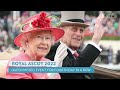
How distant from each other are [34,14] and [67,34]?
0.78 metres

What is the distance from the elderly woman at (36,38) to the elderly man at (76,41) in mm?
142

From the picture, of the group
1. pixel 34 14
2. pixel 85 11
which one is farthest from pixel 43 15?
pixel 85 11

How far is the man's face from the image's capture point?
9352 mm

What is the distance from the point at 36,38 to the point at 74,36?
30.0 inches

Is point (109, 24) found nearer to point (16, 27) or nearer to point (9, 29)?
point (16, 27)

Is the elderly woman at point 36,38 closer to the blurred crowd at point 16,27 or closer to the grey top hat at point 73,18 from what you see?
the blurred crowd at point 16,27

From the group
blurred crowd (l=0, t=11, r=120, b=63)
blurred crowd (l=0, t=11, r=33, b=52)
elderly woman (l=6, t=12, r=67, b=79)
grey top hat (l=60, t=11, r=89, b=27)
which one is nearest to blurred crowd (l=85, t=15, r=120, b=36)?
blurred crowd (l=0, t=11, r=120, b=63)

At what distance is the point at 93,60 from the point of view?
940 cm

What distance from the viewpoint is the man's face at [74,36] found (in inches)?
368

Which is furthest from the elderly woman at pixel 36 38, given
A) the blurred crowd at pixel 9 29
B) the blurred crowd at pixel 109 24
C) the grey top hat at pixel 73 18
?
the blurred crowd at pixel 109 24

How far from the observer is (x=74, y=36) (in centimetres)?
937

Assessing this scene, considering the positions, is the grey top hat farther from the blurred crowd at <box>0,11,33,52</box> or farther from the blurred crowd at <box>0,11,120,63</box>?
the blurred crowd at <box>0,11,33,52</box>

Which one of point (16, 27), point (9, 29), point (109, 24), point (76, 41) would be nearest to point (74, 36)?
point (76, 41)
